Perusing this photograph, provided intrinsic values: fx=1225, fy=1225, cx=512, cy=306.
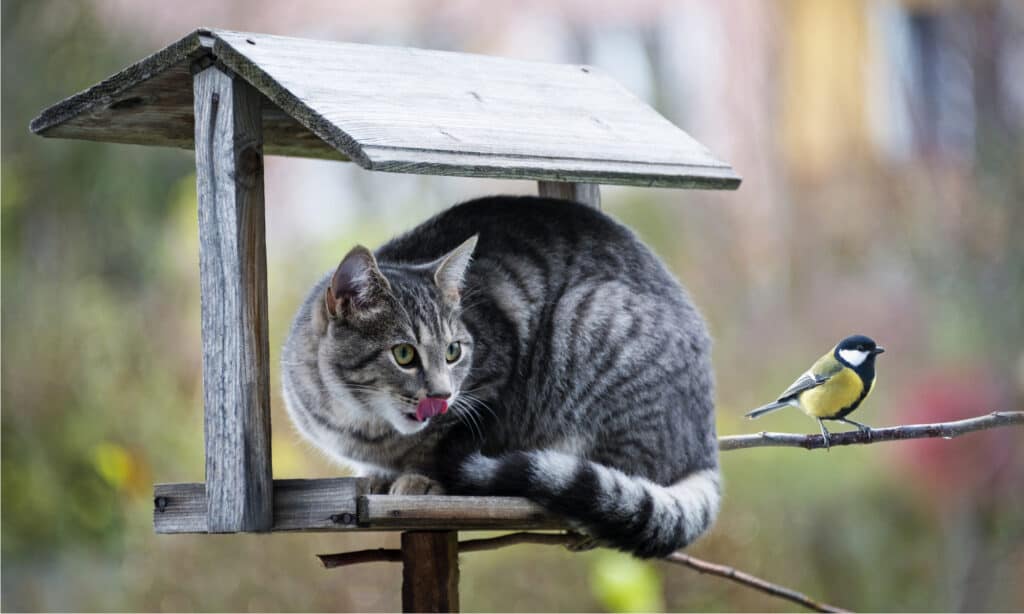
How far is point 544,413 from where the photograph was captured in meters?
1.89

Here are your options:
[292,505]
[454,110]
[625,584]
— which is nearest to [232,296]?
[292,505]

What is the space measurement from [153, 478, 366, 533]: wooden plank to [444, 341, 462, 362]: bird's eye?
28 cm

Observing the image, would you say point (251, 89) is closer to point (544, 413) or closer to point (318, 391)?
point (318, 391)

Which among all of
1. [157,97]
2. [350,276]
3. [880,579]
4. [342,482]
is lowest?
[880,579]

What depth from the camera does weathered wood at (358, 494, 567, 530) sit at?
153cm

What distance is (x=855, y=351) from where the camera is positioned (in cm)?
190

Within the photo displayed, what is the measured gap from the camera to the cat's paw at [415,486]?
1716 millimetres

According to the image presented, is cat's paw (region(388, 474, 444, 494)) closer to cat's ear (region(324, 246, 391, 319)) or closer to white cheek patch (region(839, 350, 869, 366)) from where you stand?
cat's ear (region(324, 246, 391, 319))

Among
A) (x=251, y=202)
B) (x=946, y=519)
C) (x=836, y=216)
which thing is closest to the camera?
(x=251, y=202)

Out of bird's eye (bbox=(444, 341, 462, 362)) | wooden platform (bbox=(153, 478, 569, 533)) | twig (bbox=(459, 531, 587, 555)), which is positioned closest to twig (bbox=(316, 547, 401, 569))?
twig (bbox=(459, 531, 587, 555))

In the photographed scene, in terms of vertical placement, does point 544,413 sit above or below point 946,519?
above

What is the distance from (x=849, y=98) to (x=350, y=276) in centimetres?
359

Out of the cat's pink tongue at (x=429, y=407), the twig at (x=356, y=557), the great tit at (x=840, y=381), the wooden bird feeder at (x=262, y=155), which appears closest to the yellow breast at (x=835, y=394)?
the great tit at (x=840, y=381)

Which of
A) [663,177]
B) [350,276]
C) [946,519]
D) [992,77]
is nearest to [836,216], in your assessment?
[992,77]
